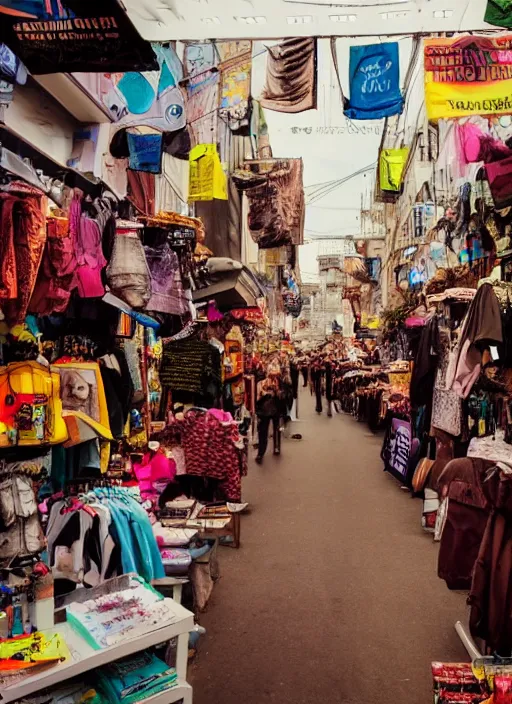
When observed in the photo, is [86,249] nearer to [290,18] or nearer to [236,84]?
[290,18]

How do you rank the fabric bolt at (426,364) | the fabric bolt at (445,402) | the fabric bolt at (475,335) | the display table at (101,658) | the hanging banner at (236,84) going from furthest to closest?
the hanging banner at (236,84) → the fabric bolt at (426,364) → the fabric bolt at (445,402) → the fabric bolt at (475,335) → the display table at (101,658)

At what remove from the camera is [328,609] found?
4.92m

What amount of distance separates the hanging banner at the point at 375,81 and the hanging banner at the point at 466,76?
0.52 m

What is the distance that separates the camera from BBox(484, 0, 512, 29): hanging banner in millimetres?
3504

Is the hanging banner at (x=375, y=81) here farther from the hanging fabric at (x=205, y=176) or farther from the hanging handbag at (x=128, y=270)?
the hanging fabric at (x=205, y=176)

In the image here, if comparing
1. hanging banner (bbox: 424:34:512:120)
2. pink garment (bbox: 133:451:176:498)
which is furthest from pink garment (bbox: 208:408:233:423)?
hanging banner (bbox: 424:34:512:120)

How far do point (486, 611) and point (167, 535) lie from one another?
96.9 inches

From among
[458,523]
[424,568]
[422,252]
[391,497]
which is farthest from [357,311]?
[458,523]

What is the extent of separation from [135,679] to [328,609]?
2.59 m

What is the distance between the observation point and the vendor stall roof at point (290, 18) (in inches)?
152

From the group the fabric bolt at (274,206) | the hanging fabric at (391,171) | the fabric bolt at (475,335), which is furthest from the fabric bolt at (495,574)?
the hanging fabric at (391,171)

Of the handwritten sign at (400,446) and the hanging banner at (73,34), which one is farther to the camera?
the handwritten sign at (400,446)

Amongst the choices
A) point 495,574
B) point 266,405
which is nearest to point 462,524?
point 495,574

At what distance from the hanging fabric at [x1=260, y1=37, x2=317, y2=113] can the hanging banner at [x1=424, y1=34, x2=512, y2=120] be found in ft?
4.04
